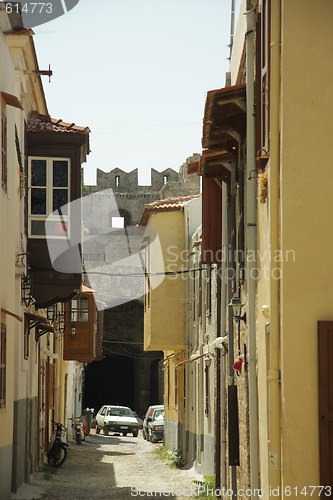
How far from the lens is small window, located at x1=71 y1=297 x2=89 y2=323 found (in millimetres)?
28469

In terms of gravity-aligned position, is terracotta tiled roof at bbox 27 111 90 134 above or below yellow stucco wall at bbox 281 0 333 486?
above

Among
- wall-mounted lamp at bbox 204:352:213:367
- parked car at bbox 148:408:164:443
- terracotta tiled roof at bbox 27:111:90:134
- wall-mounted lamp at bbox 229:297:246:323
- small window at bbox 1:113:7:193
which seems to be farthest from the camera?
parked car at bbox 148:408:164:443

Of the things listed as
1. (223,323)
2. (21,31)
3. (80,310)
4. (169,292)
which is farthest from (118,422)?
(21,31)

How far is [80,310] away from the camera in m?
→ 28.7

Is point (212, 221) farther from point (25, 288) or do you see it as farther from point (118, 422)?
point (118, 422)

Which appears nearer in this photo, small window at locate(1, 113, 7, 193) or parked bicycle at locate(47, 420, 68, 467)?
small window at locate(1, 113, 7, 193)

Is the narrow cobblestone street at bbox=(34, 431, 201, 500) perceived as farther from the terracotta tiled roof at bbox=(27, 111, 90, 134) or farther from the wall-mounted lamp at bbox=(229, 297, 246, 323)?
the terracotta tiled roof at bbox=(27, 111, 90, 134)

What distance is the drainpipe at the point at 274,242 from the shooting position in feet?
26.2

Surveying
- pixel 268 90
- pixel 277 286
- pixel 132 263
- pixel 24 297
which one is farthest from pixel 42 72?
pixel 132 263

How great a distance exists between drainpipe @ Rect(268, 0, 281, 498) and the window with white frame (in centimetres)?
866

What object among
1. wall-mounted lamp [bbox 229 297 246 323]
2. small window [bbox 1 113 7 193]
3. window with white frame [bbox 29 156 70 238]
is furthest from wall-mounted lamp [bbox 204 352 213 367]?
small window [bbox 1 113 7 193]

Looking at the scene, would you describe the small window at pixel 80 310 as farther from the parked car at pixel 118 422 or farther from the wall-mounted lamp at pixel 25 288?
the wall-mounted lamp at pixel 25 288

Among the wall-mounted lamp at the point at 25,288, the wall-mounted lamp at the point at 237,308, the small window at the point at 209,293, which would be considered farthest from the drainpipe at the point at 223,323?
the wall-mounted lamp at the point at 25,288

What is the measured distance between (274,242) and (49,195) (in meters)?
9.11
